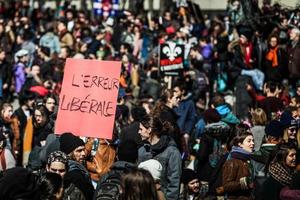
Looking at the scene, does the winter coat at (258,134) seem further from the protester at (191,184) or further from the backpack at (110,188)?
the backpack at (110,188)

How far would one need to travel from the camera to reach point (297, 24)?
15.8 meters

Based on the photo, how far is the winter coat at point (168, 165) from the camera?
8711 mm

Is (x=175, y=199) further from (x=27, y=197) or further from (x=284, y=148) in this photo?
(x=27, y=197)

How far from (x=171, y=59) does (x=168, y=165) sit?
6.63 m

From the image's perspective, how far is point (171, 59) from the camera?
1526 cm

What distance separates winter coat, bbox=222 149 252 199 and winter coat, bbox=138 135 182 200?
19.3 inches

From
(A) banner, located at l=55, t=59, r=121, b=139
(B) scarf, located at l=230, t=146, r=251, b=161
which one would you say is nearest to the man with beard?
(A) banner, located at l=55, t=59, r=121, b=139

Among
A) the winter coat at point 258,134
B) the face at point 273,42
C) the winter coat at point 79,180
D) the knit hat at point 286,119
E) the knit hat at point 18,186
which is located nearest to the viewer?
the knit hat at point 18,186

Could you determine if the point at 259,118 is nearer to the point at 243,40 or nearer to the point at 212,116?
the point at 212,116

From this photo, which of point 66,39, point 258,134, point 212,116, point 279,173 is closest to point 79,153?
point 279,173

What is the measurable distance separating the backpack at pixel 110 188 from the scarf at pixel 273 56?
10029 mm

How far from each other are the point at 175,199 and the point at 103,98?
4.87ft

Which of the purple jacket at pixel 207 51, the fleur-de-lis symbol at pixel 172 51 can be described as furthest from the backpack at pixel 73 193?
the purple jacket at pixel 207 51

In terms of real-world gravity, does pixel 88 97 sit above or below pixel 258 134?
above
